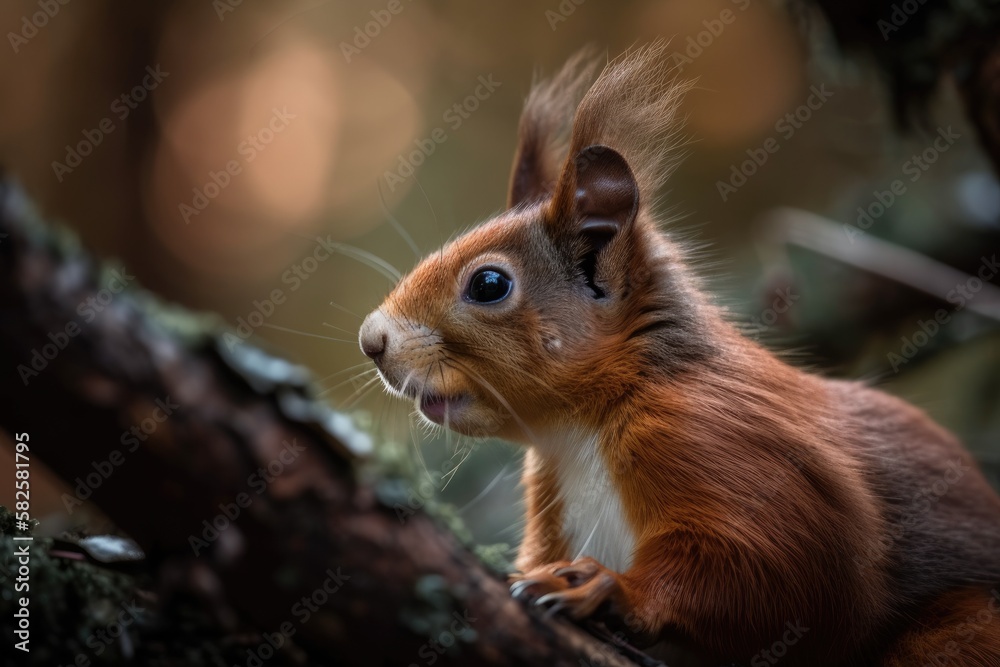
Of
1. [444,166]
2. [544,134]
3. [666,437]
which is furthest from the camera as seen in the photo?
[444,166]

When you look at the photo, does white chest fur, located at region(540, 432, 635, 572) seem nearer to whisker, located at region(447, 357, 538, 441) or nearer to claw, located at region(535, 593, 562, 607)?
whisker, located at region(447, 357, 538, 441)

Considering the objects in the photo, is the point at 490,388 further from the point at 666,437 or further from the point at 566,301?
the point at 666,437

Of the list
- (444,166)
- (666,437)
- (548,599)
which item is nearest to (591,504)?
(666,437)

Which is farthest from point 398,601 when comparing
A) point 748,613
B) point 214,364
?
point 748,613

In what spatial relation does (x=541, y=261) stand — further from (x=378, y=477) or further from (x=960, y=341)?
(x=960, y=341)

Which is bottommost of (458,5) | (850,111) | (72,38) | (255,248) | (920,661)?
A: (255,248)

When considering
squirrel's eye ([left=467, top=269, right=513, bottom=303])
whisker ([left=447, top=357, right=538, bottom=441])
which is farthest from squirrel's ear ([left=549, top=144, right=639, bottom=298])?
whisker ([left=447, top=357, right=538, bottom=441])

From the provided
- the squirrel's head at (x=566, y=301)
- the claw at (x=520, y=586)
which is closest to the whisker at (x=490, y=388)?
the squirrel's head at (x=566, y=301)
